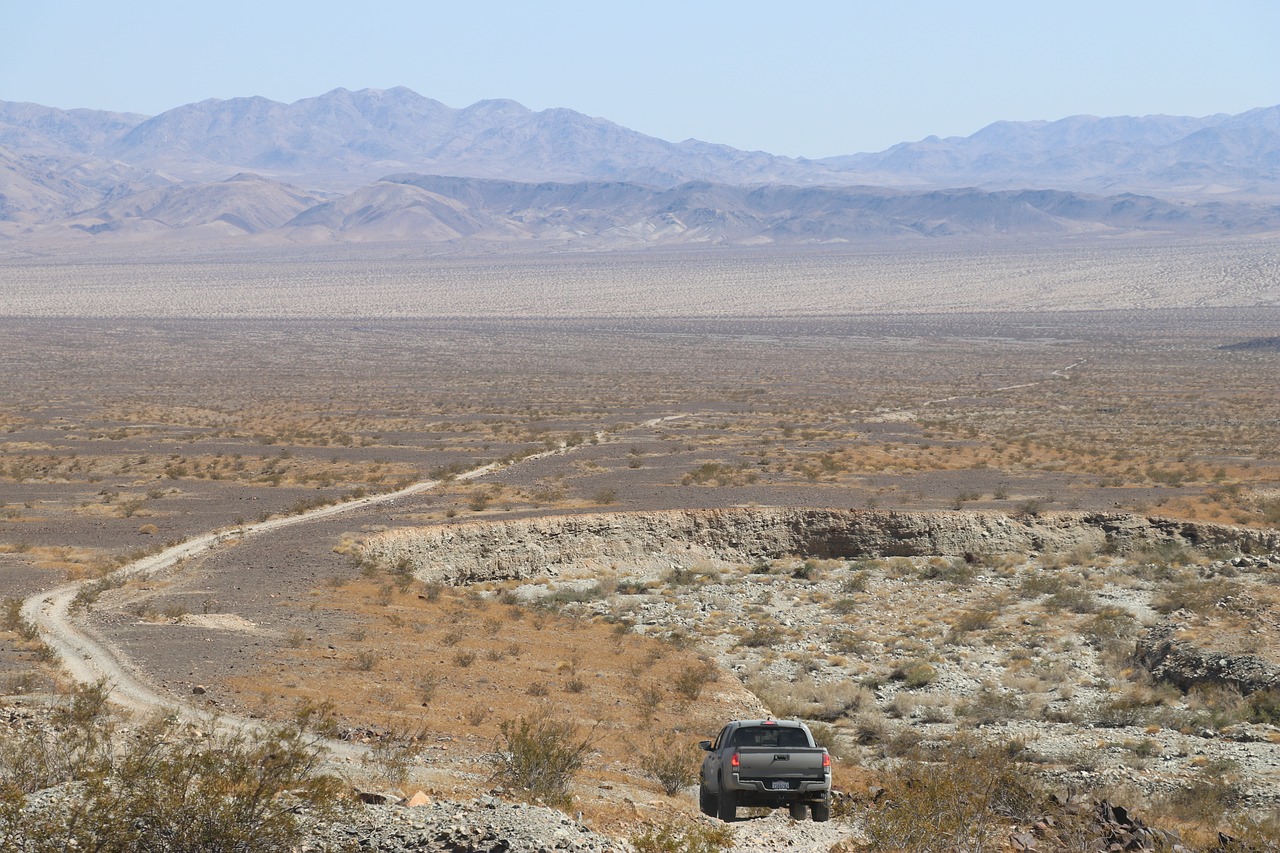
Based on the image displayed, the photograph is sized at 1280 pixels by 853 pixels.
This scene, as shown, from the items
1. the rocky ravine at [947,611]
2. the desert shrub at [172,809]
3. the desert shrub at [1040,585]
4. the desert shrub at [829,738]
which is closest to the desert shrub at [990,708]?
the rocky ravine at [947,611]

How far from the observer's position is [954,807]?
→ 1078 cm

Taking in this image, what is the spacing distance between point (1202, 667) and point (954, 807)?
993cm

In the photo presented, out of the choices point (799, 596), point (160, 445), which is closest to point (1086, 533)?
point (799, 596)

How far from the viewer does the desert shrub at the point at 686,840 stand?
9.25 meters

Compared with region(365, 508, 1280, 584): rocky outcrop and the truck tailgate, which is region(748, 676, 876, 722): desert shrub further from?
region(365, 508, 1280, 584): rocky outcrop

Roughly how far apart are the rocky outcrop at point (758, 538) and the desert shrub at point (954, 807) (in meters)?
15.9

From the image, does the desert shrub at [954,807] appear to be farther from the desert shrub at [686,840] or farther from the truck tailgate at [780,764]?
the desert shrub at [686,840]

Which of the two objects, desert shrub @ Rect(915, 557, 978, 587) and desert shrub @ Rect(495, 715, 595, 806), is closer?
desert shrub @ Rect(495, 715, 595, 806)

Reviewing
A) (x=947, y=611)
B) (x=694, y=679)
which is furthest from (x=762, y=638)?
(x=694, y=679)

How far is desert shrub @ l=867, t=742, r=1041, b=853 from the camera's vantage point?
10.2 metres

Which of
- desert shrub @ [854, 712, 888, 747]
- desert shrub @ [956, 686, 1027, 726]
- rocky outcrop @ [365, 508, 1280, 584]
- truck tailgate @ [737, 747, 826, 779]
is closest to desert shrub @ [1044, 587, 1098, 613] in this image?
rocky outcrop @ [365, 508, 1280, 584]

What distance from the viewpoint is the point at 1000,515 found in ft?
99.7

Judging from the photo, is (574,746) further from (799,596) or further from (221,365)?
(221,365)

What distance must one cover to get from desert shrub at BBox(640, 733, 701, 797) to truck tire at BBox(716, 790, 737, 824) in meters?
1.66
